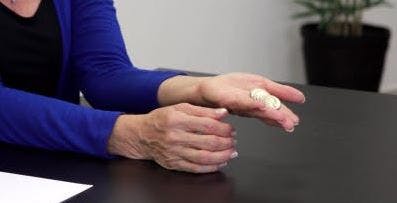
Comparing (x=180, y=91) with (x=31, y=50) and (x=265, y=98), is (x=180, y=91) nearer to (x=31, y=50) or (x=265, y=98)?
(x=265, y=98)

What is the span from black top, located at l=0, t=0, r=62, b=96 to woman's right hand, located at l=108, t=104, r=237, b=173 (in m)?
0.34

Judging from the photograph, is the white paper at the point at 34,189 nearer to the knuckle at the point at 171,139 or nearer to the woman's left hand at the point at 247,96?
the knuckle at the point at 171,139

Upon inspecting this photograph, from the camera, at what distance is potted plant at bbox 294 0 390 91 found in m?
3.44

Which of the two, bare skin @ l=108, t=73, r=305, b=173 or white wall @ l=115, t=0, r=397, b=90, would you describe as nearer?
bare skin @ l=108, t=73, r=305, b=173

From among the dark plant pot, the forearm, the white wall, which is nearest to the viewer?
the forearm

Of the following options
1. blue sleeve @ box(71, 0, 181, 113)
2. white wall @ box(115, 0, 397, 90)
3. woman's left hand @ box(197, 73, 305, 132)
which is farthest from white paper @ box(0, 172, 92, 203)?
white wall @ box(115, 0, 397, 90)

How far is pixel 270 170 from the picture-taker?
0.94 metres

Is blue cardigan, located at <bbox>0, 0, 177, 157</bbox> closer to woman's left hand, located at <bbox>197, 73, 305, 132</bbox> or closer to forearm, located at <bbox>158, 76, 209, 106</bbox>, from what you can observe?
forearm, located at <bbox>158, 76, 209, 106</bbox>

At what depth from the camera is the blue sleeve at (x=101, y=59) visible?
1255 mm

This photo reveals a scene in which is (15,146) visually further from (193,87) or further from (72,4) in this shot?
(72,4)

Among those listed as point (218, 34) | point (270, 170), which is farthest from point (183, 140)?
point (218, 34)

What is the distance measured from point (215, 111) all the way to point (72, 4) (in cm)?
52

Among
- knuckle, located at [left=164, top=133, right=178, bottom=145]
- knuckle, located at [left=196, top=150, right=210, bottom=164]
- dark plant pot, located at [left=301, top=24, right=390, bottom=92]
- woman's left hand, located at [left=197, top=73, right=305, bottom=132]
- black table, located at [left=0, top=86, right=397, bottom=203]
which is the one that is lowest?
dark plant pot, located at [left=301, top=24, right=390, bottom=92]

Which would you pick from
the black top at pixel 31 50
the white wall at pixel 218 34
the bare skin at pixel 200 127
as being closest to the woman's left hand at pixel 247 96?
the bare skin at pixel 200 127
